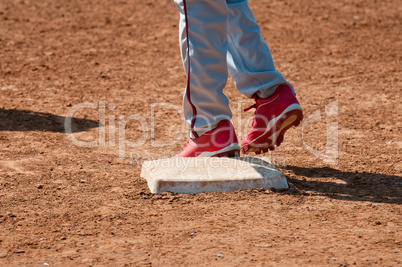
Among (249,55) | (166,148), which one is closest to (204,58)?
(249,55)

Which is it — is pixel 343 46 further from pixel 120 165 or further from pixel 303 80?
pixel 120 165

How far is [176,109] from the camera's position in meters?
4.04

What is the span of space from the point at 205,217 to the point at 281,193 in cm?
43

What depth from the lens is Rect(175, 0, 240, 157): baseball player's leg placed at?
257 centimetres

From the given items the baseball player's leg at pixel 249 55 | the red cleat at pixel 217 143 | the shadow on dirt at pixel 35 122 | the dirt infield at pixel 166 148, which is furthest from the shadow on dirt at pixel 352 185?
the shadow on dirt at pixel 35 122

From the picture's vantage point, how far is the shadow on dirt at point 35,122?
3641 millimetres

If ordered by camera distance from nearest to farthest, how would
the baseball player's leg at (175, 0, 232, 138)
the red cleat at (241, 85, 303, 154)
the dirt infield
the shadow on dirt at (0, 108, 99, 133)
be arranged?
1. the dirt infield
2. the baseball player's leg at (175, 0, 232, 138)
3. the red cleat at (241, 85, 303, 154)
4. the shadow on dirt at (0, 108, 99, 133)

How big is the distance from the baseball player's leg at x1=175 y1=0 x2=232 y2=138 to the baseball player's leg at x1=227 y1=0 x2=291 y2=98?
7.4 inches

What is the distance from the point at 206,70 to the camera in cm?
264

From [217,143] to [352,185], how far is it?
0.68 metres

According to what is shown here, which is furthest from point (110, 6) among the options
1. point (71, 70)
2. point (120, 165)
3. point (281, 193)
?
point (281, 193)

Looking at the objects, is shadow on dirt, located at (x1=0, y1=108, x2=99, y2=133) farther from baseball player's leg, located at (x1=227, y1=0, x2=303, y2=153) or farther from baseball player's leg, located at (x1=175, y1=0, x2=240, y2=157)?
baseball player's leg, located at (x1=227, y1=0, x2=303, y2=153)

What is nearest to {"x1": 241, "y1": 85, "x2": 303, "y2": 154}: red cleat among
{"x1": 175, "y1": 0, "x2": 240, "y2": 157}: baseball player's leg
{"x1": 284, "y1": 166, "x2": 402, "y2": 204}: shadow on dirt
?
{"x1": 175, "y1": 0, "x2": 240, "y2": 157}: baseball player's leg

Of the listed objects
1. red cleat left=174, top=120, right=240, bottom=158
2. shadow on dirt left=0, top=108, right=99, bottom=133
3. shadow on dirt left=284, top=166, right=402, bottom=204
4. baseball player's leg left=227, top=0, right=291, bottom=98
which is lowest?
shadow on dirt left=284, top=166, right=402, bottom=204
